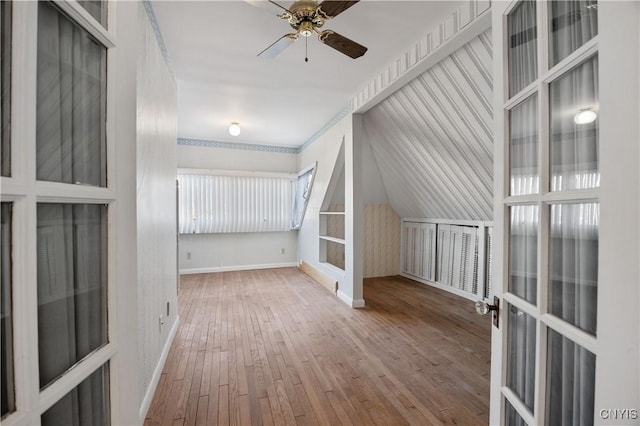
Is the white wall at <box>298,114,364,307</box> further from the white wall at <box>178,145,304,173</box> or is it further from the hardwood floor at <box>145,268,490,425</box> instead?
A: the white wall at <box>178,145,304,173</box>

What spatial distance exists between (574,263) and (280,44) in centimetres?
198

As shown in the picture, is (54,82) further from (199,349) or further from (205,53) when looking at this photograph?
(199,349)

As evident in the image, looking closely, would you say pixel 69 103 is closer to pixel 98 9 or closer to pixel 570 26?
pixel 98 9

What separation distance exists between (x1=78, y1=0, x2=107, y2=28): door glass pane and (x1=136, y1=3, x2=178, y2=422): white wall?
0.90 meters

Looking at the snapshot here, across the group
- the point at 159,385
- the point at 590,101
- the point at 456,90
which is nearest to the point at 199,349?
the point at 159,385

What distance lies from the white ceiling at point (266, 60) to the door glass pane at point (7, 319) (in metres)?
1.91

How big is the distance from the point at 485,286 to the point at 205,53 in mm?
4205

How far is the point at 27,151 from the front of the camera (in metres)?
0.53

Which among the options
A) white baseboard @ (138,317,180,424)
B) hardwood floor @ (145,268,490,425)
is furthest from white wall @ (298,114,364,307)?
white baseboard @ (138,317,180,424)

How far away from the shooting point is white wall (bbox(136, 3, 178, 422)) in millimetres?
1616

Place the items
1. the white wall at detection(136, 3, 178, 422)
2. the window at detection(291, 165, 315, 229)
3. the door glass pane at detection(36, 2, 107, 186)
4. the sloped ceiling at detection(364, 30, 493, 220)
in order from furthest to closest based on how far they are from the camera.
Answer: the window at detection(291, 165, 315, 229) < the sloped ceiling at detection(364, 30, 493, 220) < the white wall at detection(136, 3, 178, 422) < the door glass pane at detection(36, 2, 107, 186)

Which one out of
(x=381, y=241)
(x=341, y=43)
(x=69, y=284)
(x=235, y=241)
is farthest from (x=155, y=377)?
(x=381, y=241)

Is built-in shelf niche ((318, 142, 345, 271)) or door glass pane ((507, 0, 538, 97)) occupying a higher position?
door glass pane ((507, 0, 538, 97))

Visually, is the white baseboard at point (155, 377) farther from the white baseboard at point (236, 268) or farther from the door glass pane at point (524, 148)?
the white baseboard at point (236, 268)
